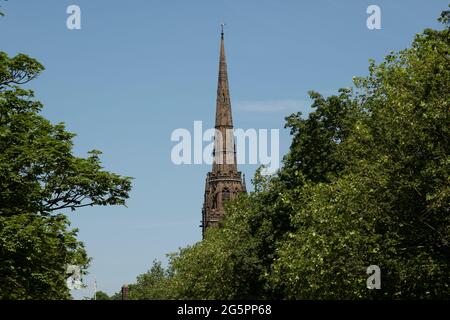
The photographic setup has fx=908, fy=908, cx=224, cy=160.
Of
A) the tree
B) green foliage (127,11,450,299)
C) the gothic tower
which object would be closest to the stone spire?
the gothic tower

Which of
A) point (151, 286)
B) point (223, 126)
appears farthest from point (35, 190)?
point (223, 126)

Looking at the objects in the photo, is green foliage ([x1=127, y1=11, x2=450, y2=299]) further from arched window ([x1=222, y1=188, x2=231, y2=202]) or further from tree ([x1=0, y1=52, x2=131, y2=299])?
arched window ([x1=222, y1=188, x2=231, y2=202])

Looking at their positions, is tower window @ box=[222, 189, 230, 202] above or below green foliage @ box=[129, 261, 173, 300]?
above

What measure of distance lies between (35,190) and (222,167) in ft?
398

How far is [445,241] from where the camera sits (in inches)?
1284

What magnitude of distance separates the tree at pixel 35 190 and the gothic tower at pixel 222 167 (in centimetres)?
11563

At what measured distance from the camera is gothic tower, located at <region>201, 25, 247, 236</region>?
156 m

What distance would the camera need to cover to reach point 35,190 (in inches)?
1384

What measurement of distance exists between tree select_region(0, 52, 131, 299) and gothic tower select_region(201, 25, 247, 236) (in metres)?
116

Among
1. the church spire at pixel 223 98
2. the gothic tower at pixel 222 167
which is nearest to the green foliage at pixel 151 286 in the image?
the gothic tower at pixel 222 167

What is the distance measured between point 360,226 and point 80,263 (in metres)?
11.3

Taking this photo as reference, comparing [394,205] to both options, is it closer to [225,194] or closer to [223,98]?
[225,194]

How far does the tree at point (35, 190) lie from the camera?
33.4m
